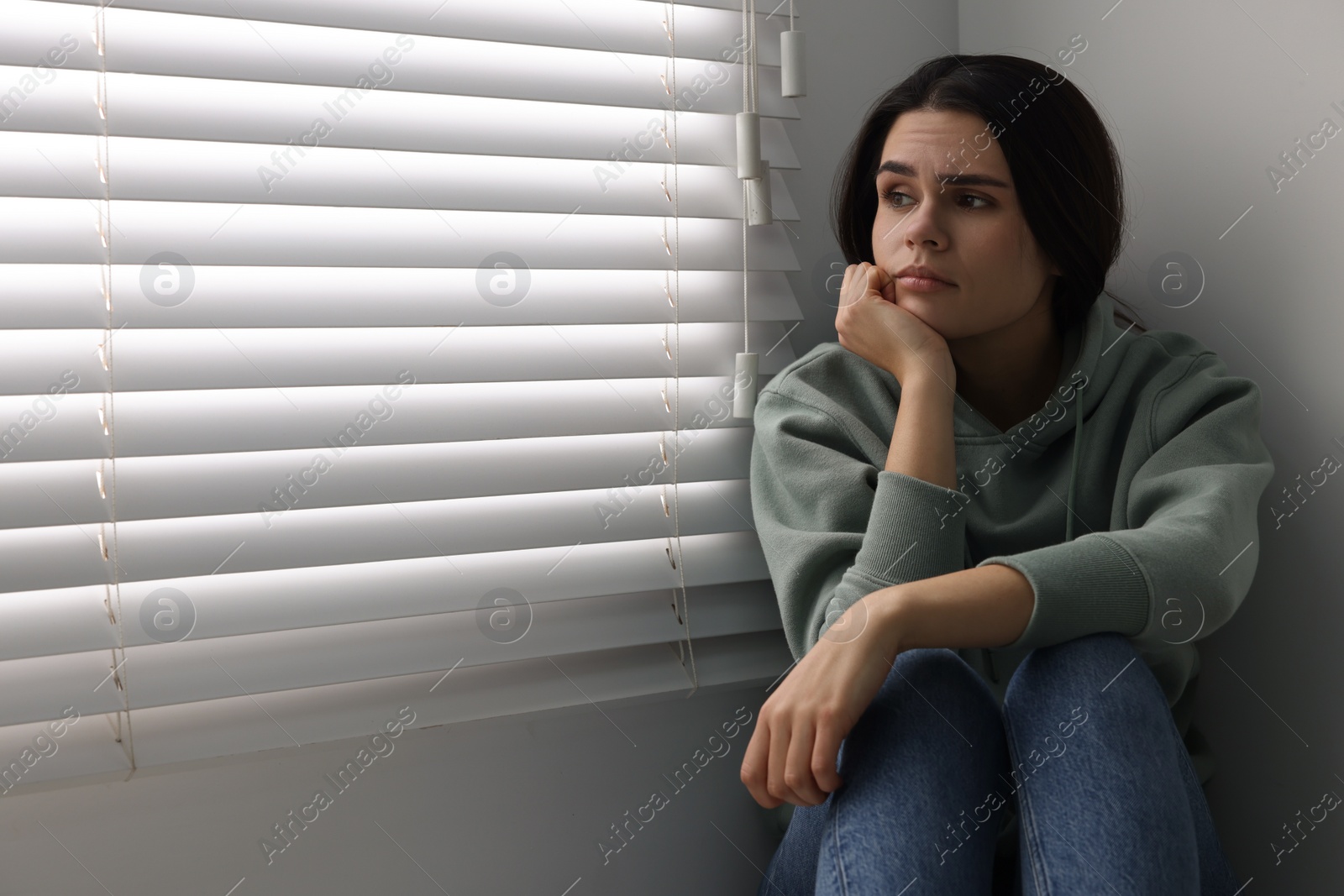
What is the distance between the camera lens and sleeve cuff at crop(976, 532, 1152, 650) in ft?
2.65

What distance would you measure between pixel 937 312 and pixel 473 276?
511mm

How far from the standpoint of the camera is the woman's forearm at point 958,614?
31.7 inches

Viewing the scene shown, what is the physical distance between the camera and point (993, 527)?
1036 millimetres

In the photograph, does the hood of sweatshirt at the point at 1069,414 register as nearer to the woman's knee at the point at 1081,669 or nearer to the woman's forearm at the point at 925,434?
the woman's forearm at the point at 925,434

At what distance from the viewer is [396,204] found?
0.98 m

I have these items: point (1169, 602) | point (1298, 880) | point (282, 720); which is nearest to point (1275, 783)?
point (1298, 880)

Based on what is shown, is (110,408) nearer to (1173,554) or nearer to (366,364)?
(366,364)

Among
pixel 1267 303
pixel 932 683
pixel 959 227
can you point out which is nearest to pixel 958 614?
pixel 932 683

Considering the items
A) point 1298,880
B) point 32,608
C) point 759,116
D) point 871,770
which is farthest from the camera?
point 759,116

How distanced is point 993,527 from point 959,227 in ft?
1.08

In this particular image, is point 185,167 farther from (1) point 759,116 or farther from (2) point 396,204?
(1) point 759,116

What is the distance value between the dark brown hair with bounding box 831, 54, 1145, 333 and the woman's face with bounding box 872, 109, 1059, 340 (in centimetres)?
1

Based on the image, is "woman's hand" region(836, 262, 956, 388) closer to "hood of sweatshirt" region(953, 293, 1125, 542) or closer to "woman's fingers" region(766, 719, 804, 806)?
"hood of sweatshirt" region(953, 293, 1125, 542)

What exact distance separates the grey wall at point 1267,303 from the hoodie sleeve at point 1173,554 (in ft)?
0.30
